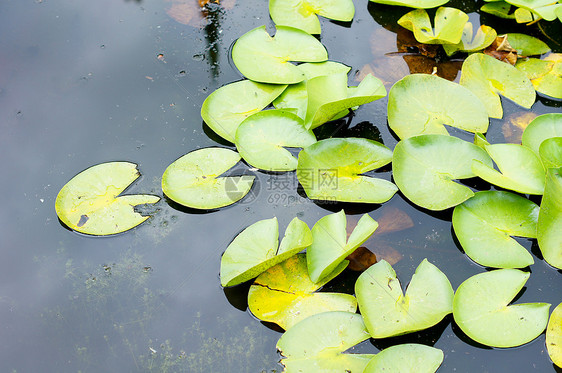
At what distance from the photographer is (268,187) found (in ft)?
5.00

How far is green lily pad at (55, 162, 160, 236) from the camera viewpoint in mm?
1413

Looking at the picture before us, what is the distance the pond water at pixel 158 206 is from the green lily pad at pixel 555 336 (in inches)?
0.9

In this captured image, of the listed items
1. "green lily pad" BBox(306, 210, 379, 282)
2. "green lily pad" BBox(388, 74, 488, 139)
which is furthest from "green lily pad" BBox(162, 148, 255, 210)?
"green lily pad" BBox(388, 74, 488, 139)

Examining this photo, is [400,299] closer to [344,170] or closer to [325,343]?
[325,343]

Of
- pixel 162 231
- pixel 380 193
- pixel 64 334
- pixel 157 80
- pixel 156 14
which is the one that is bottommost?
pixel 64 334

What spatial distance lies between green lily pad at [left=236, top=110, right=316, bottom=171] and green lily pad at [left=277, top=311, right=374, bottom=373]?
524 millimetres

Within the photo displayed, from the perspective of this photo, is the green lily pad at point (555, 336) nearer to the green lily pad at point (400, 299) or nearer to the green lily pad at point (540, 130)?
the green lily pad at point (400, 299)

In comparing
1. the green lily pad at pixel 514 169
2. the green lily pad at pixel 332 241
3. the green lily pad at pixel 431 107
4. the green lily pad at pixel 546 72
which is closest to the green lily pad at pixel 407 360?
the green lily pad at pixel 332 241

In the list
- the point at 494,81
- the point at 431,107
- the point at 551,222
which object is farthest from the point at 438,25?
the point at 551,222

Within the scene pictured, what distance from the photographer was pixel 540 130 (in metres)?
1.60

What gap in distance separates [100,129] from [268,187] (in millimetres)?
634

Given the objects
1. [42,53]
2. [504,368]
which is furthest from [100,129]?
[504,368]

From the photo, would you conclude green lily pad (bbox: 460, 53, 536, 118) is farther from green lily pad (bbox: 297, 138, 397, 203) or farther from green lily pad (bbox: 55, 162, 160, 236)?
green lily pad (bbox: 55, 162, 160, 236)

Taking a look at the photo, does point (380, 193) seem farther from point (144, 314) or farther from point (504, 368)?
point (144, 314)
